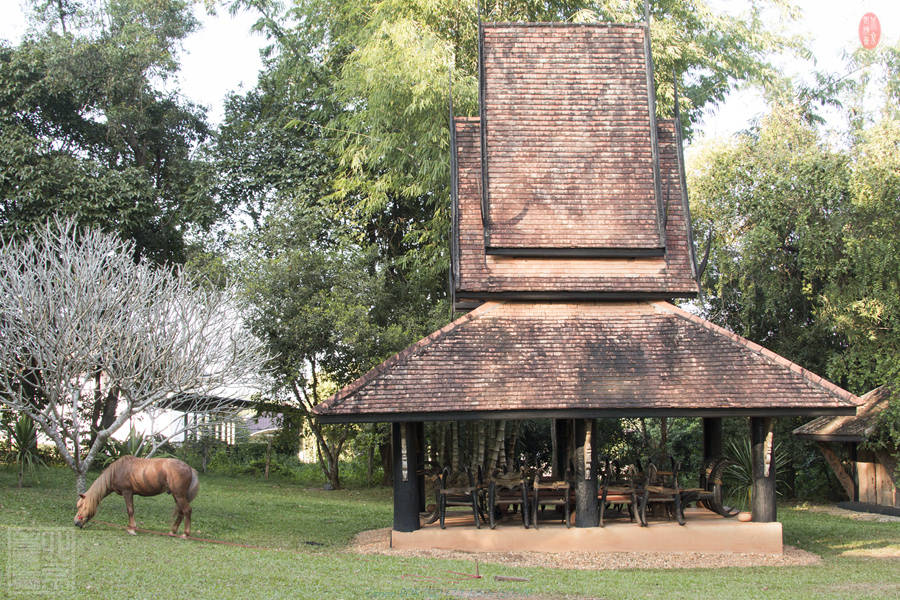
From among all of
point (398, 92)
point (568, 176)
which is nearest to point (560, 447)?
point (568, 176)

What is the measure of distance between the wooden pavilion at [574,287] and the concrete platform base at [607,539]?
218mm

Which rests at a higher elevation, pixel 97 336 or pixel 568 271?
pixel 568 271

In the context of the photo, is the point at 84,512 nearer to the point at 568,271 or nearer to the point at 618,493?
the point at 618,493

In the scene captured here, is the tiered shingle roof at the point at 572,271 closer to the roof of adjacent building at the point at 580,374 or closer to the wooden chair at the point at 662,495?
the roof of adjacent building at the point at 580,374

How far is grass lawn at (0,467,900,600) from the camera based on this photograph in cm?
841

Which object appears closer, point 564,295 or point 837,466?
point 564,295

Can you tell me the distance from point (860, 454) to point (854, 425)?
0.93m

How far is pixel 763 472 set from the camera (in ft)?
40.4

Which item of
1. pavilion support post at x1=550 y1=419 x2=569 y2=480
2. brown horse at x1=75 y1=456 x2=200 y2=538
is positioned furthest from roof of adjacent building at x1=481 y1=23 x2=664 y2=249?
brown horse at x1=75 y1=456 x2=200 y2=538

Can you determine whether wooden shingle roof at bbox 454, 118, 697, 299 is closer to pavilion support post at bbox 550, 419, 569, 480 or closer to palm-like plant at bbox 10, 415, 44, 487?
pavilion support post at bbox 550, 419, 569, 480

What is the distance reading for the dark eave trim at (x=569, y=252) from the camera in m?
13.8

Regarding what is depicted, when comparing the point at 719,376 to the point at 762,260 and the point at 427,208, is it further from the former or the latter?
the point at 427,208

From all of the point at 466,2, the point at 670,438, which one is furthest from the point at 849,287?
the point at 466,2

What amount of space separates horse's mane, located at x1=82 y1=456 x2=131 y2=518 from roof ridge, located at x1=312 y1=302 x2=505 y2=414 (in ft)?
8.78
